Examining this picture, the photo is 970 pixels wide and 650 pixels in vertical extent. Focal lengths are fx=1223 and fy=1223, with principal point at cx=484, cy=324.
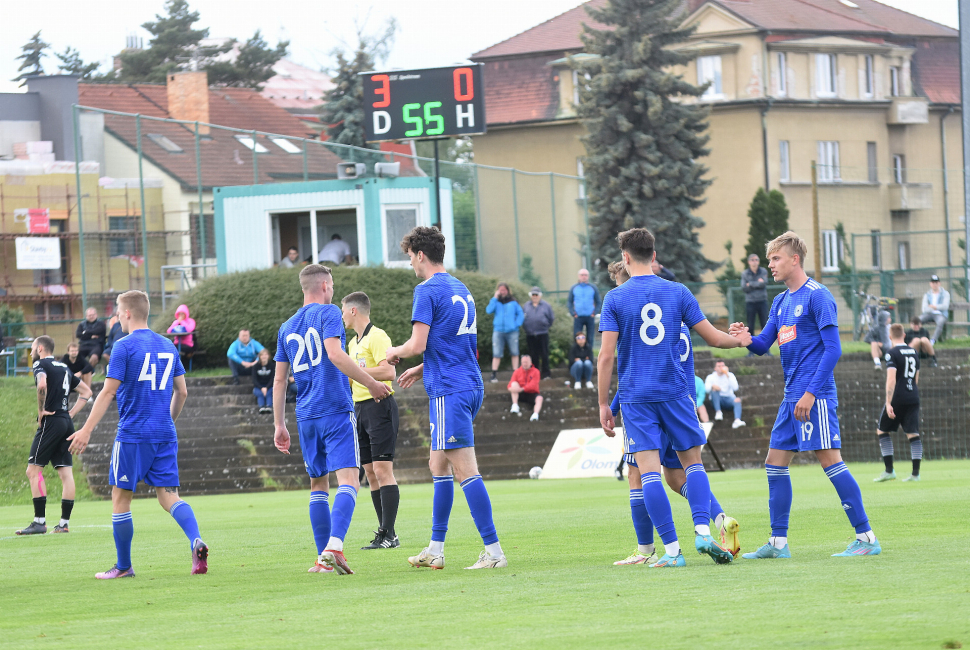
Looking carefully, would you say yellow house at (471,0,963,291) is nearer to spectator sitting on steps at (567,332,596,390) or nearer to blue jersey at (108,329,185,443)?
spectator sitting on steps at (567,332,596,390)

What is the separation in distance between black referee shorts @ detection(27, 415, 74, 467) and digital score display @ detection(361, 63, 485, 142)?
12.3 m

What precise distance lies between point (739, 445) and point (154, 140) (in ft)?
60.7

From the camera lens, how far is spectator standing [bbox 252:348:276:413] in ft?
81.8

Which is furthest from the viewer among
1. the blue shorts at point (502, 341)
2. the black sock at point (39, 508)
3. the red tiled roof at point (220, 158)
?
the red tiled roof at point (220, 158)

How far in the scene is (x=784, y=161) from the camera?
52.0 m

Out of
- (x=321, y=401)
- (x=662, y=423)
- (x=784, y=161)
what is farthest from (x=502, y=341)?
(x=784, y=161)

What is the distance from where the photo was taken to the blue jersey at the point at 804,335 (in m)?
7.90

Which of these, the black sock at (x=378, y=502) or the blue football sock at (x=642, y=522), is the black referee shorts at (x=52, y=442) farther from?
the blue football sock at (x=642, y=522)

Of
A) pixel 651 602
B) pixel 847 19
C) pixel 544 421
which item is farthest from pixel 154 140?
pixel 847 19

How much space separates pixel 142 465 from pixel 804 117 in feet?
156

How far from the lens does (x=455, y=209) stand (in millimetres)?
33156

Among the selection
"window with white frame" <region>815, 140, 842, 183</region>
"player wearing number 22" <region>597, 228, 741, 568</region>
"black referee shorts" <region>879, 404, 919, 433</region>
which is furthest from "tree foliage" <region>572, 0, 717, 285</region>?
"player wearing number 22" <region>597, 228, 741, 568</region>

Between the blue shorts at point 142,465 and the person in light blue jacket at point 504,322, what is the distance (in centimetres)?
1747

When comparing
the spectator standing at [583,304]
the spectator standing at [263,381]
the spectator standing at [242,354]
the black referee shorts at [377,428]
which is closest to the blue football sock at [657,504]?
the black referee shorts at [377,428]
